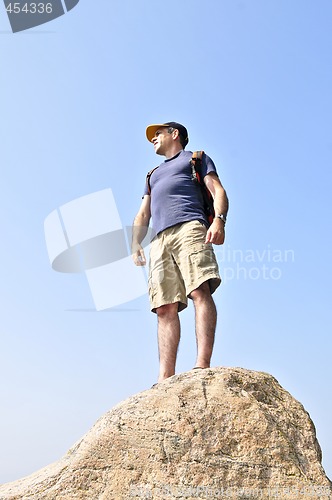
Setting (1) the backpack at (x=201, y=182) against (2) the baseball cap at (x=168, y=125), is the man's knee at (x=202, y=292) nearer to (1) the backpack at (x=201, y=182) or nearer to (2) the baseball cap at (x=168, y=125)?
(1) the backpack at (x=201, y=182)

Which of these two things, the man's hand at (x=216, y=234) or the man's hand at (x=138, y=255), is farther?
the man's hand at (x=138, y=255)

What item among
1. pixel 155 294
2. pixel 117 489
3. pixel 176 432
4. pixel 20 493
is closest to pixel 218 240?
pixel 155 294

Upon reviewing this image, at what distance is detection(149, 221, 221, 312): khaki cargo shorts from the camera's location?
5223 millimetres

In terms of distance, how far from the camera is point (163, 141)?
6180mm

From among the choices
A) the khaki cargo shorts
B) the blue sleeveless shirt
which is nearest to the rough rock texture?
the khaki cargo shorts

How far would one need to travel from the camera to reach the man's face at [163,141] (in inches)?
243

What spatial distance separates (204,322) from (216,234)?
86 centimetres

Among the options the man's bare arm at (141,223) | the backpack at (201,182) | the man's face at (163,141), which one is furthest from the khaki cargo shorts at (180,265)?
the man's face at (163,141)

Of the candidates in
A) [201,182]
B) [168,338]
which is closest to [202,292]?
[168,338]

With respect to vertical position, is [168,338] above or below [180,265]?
below

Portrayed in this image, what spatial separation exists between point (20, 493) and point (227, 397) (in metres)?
1.73

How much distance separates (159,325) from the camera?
17.7 ft

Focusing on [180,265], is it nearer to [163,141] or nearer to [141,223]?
[141,223]

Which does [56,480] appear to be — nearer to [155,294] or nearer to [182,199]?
[155,294]
